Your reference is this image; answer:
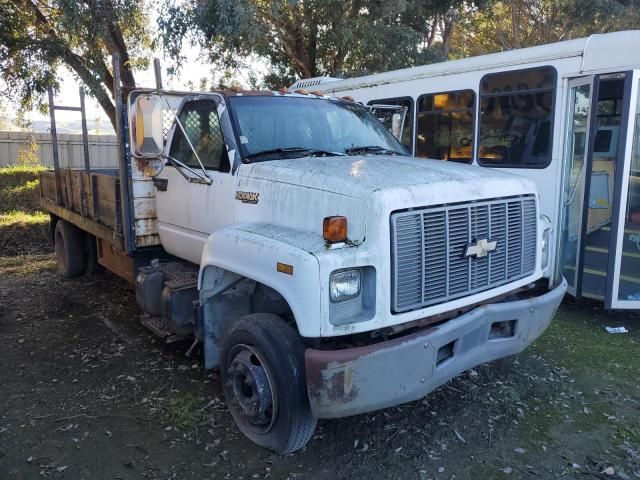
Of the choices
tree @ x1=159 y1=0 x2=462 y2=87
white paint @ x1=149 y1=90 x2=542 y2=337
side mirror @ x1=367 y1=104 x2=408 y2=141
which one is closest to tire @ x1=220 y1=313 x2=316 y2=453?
white paint @ x1=149 y1=90 x2=542 y2=337

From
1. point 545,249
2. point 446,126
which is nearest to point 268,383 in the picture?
point 545,249

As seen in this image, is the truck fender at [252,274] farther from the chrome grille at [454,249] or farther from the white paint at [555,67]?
the white paint at [555,67]

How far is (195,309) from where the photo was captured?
4.23 metres

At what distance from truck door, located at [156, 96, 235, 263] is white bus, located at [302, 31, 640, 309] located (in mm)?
2982

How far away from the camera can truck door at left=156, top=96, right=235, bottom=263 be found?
441cm

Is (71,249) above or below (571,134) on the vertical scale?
below

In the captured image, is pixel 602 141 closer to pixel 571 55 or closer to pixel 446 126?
pixel 571 55

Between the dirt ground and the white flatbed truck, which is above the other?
the white flatbed truck

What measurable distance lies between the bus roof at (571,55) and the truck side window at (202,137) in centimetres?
418

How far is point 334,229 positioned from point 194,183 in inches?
76.8

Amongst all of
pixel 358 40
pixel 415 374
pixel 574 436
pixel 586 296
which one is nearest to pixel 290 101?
pixel 415 374

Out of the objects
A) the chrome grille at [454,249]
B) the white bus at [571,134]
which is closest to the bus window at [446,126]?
the white bus at [571,134]

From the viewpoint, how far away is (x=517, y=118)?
698 cm

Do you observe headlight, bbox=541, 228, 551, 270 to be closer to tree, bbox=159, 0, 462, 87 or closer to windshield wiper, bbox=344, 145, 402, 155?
windshield wiper, bbox=344, 145, 402, 155
